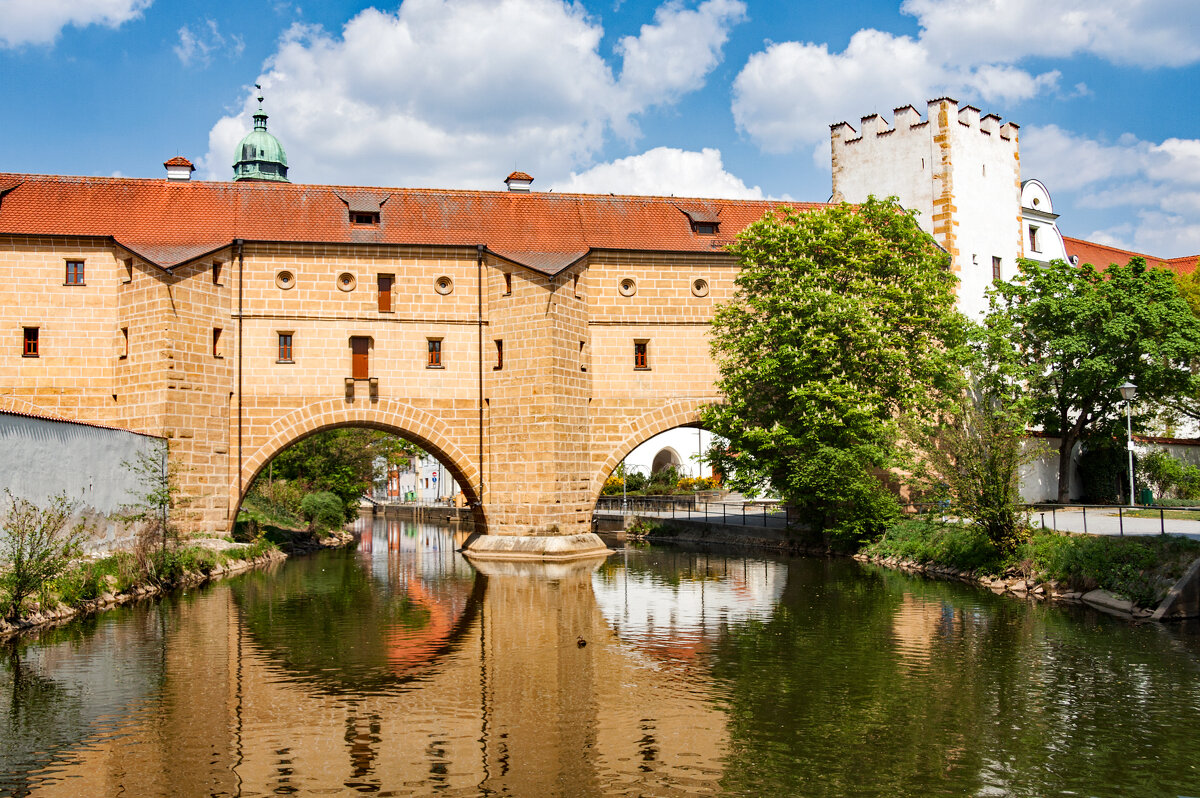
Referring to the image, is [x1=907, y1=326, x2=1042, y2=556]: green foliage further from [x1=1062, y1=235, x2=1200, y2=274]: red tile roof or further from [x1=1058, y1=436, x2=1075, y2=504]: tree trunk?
[x1=1062, y1=235, x2=1200, y2=274]: red tile roof

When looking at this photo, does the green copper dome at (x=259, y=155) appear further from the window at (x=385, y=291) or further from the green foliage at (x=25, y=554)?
the green foliage at (x=25, y=554)

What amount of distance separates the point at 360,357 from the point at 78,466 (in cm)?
1050

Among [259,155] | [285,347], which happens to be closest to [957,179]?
[285,347]

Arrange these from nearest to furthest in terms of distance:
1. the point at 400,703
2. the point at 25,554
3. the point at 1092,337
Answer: the point at 400,703, the point at 25,554, the point at 1092,337

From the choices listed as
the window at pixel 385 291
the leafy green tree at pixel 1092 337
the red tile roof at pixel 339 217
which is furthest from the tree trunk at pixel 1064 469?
the window at pixel 385 291

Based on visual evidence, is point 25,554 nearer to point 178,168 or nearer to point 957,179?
point 178,168

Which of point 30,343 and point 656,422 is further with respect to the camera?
point 656,422

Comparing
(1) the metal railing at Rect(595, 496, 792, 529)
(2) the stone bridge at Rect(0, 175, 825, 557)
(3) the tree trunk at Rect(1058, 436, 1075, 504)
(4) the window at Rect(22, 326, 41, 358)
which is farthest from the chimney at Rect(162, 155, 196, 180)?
(3) the tree trunk at Rect(1058, 436, 1075, 504)

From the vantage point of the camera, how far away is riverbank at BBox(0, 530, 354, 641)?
17.1 m

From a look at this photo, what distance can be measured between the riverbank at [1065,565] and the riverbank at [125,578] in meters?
17.5

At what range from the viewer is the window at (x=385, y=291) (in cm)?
3067

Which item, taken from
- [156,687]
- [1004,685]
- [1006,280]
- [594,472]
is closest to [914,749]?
[1004,685]

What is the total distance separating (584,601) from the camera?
20469 millimetres

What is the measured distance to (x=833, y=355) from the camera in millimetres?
27781
